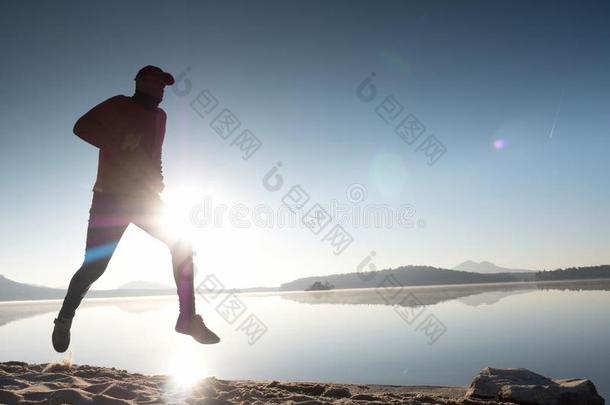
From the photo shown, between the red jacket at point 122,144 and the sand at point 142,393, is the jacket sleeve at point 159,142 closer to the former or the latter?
the red jacket at point 122,144

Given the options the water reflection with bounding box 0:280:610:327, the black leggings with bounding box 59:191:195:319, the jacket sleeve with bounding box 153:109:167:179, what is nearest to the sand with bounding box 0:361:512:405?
the black leggings with bounding box 59:191:195:319

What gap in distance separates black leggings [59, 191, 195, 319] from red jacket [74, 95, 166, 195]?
11cm

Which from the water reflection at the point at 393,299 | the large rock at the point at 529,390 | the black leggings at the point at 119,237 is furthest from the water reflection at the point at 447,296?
the black leggings at the point at 119,237

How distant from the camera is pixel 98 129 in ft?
12.8

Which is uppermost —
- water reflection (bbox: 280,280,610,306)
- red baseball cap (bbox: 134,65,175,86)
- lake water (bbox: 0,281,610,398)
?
red baseball cap (bbox: 134,65,175,86)

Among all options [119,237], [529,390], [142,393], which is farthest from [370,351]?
[119,237]

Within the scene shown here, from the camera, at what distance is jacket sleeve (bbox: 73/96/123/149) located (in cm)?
Result: 389

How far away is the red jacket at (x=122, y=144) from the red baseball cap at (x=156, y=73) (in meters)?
0.32

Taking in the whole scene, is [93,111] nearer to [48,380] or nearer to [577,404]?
[48,380]

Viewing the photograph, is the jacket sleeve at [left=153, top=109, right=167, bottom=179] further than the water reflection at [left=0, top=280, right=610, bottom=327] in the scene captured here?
No

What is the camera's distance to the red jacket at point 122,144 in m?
3.88

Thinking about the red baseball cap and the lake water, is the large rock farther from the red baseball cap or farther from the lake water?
the red baseball cap

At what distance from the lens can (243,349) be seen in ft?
49.6

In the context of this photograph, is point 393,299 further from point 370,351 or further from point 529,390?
point 529,390
